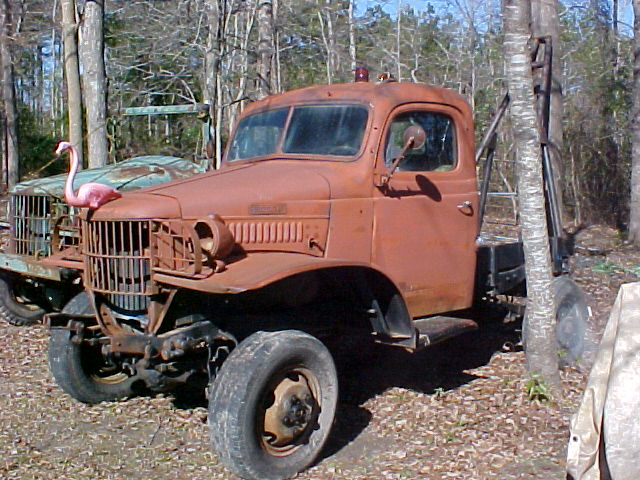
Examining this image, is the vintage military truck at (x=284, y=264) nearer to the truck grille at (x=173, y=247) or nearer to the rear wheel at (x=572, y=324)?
the truck grille at (x=173, y=247)

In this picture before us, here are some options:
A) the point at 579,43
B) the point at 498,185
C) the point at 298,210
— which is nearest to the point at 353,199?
the point at 298,210

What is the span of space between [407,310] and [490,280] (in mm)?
1572

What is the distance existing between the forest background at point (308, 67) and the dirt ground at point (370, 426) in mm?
4645

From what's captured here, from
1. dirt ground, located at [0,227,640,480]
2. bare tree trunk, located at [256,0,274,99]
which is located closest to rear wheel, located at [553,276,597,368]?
dirt ground, located at [0,227,640,480]

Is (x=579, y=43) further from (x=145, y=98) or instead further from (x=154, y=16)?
(x=145, y=98)

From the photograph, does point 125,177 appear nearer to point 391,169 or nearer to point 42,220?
point 42,220

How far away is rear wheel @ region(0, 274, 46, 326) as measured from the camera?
8195 mm

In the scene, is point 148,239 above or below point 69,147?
below

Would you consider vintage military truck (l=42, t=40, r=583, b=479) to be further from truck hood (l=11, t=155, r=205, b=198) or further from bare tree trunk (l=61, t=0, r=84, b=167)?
bare tree trunk (l=61, t=0, r=84, b=167)

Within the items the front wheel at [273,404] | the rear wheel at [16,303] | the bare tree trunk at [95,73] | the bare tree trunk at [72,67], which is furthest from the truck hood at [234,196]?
the bare tree trunk at [72,67]

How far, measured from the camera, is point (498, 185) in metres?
15.9

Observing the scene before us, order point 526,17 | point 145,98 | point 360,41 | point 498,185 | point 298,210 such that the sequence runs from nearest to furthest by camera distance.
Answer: point 298,210
point 526,17
point 498,185
point 145,98
point 360,41

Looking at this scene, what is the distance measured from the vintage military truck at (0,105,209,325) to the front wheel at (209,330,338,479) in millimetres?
3163

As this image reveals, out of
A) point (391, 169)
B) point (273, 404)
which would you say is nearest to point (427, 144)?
point (391, 169)
